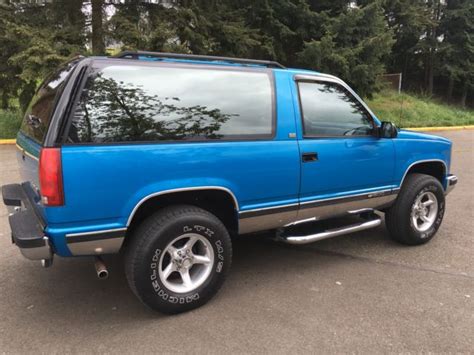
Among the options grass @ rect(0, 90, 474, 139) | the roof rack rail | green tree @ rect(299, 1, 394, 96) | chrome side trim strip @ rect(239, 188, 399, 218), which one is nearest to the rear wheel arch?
chrome side trim strip @ rect(239, 188, 399, 218)

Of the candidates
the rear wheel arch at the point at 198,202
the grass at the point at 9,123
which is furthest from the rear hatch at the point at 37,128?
the grass at the point at 9,123

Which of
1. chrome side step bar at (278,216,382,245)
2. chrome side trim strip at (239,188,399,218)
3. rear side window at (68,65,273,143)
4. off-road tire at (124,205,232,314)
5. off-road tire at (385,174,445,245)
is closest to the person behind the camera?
rear side window at (68,65,273,143)

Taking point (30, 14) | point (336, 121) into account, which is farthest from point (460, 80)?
point (336, 121)

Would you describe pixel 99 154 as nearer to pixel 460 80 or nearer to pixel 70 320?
pixel 70 320

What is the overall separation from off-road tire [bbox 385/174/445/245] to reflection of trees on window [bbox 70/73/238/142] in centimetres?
234

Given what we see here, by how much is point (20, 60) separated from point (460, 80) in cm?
2804

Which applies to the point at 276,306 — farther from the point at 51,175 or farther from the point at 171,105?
the point at 51,175

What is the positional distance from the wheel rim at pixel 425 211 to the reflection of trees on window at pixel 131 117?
2.63 m

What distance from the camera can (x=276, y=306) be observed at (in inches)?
133

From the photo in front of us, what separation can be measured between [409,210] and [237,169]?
7.27 ft

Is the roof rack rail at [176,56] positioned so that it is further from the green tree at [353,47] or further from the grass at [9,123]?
the green tree at [353,47]

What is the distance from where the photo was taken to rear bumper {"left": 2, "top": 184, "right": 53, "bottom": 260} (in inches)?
109

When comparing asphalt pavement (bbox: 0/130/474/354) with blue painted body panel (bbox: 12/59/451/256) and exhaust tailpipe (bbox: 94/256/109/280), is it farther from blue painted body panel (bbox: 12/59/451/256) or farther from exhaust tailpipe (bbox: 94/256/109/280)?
blue painted body panel (bbox: 12/59/451/256)

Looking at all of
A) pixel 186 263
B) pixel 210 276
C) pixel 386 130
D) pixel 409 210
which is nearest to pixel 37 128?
pixel 186 263
